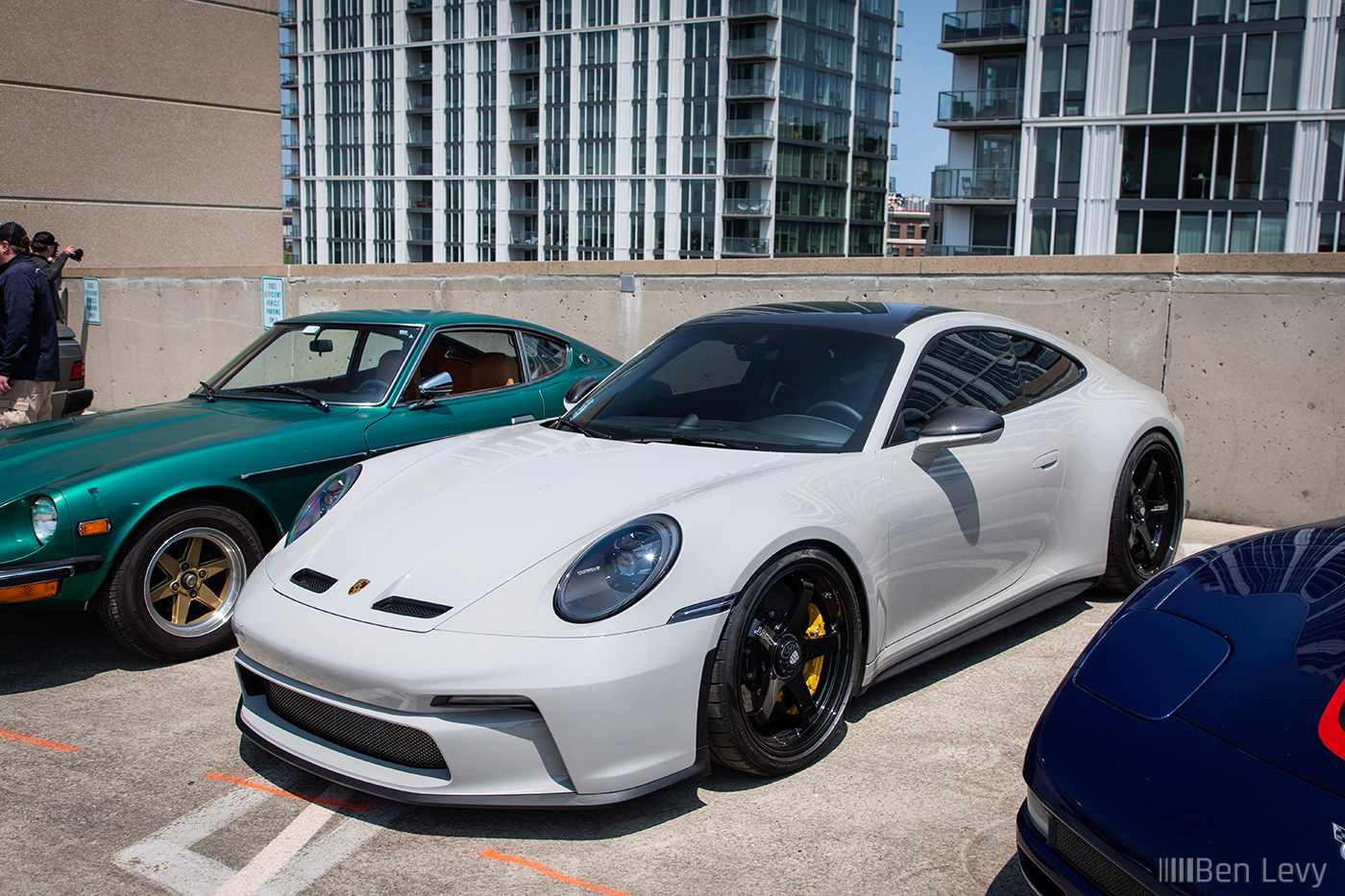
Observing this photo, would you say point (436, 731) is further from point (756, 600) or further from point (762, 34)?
point (762, 34)

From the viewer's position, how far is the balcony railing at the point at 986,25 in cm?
5062

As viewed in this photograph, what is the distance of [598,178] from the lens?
288 feet

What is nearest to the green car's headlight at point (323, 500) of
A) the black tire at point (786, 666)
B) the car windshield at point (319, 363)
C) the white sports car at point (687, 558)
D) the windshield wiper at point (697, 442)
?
the white sports car at point (687, 558)

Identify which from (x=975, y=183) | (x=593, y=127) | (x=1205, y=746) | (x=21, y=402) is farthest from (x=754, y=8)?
(x=1205, y=746)

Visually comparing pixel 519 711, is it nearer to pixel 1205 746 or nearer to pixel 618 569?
pixel 618 569

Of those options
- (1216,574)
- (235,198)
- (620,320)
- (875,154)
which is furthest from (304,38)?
(1216,574)

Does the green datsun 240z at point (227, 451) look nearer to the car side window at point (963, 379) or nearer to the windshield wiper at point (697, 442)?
the windshield wiper at point (697, 442)

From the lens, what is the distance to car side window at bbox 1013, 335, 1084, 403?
14.1 feet

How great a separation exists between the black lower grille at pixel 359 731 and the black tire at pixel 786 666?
2.52 feet

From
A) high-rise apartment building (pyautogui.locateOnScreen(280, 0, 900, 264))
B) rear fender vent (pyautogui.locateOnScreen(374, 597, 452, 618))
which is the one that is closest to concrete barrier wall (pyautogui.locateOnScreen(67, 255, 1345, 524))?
rear fender vent (pyautogui.locateOnScreen(374, 597, 452, 618))

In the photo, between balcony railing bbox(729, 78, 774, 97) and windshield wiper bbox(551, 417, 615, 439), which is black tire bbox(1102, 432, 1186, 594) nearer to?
windshield wiper bbox(551, 417, 615, 439)

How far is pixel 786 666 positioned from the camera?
3068 millimetres

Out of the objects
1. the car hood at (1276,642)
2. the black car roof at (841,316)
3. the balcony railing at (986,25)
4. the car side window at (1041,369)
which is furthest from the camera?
the balcony railing at (986,25)

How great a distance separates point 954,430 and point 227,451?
116 inches
